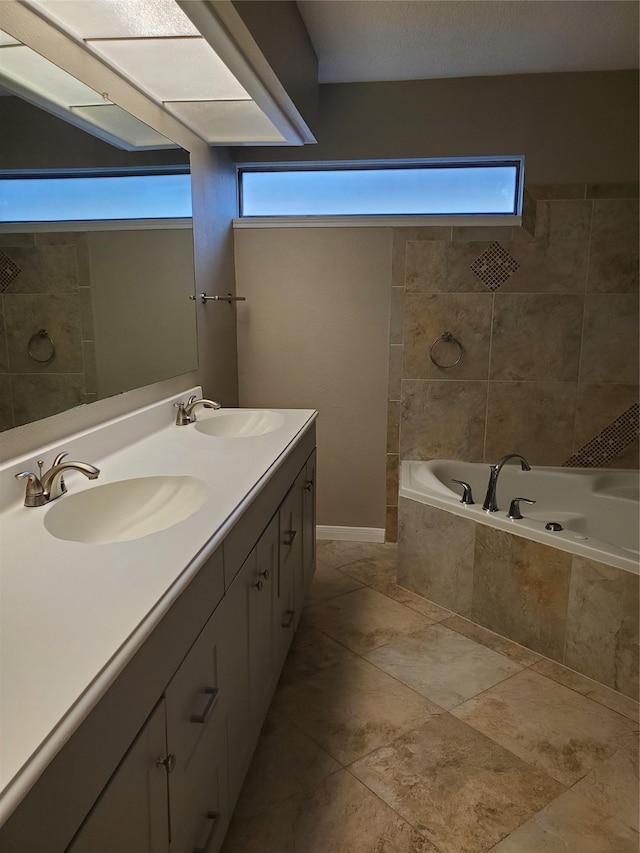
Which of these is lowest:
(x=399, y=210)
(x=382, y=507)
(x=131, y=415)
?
(x=382, y=507)

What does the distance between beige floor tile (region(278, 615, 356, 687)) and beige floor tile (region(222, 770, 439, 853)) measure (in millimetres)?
558

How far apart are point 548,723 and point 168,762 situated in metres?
1.49

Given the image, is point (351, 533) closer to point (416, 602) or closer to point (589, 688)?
point (416, 602)

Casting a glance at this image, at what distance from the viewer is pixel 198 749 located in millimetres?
1212

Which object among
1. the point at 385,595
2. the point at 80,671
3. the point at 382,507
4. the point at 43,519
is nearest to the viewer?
the point at 80,671

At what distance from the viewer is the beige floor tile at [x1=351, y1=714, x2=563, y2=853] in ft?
5.30

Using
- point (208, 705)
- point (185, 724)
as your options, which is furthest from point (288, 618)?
point (185, 724)

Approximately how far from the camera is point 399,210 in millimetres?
3432

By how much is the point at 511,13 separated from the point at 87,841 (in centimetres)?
301

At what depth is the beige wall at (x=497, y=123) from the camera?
122 inches

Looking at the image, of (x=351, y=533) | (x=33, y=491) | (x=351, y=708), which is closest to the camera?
(x=33, y=491)

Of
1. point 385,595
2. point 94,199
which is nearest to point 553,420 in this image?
point 385,595

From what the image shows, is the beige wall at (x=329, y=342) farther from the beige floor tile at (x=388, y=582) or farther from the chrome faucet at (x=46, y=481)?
the chrome faucet at (x=46, y=481)

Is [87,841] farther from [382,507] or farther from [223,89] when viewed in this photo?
[382,507]
